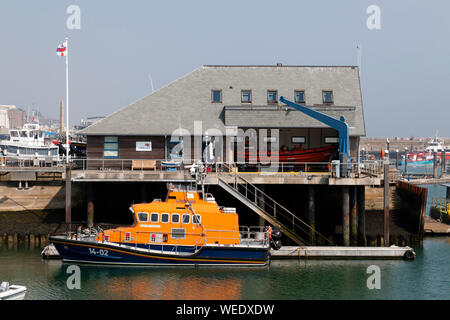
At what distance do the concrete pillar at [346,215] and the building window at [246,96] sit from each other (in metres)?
9.96

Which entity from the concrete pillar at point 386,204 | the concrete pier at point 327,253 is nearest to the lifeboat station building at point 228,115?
the concrete pillar at point 386,204

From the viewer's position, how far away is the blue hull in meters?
26.3

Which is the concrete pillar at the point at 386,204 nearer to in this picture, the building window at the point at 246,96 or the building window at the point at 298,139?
the building window at the point at 298,139

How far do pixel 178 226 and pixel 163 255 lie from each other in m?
1.69

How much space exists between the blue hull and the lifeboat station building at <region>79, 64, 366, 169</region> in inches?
284

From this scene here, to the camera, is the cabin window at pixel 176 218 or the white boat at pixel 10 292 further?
the cabin window at pixel 176 218

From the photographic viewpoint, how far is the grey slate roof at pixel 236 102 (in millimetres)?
33438

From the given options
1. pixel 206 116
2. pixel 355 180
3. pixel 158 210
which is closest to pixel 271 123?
pixel 206 116

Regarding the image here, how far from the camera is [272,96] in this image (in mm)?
35844

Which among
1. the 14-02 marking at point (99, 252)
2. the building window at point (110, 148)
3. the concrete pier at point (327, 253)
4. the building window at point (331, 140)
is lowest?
the concrete pier at point (327, 253)

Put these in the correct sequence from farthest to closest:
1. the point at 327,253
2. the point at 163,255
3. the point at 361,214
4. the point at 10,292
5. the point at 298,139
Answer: the point at 298,139 → the point at 361,214 → the point at 327,253 → the point at 163,255 → the point at 10,292

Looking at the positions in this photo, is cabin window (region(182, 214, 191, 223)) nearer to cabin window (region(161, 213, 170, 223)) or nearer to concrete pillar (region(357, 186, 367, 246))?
cabin window (region(161, 213, 170, 223))

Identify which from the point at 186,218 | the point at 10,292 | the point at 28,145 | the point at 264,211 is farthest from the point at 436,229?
the point at 28,145

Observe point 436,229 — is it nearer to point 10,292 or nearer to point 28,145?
point 10,292
